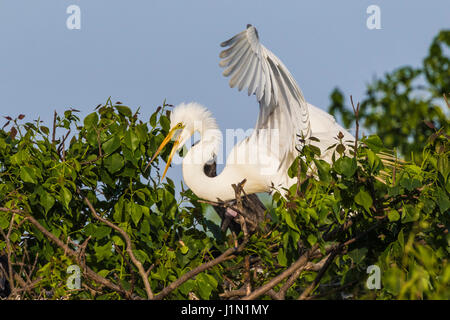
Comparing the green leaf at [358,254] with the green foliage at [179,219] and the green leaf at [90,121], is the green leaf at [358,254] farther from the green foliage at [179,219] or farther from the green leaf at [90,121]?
the green leaf at [90,121]

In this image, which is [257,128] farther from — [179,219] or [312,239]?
[312,239]

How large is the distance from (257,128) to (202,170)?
0.64 meters

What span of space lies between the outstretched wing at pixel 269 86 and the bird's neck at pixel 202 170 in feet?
1.40

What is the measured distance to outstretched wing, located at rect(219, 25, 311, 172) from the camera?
3855mm

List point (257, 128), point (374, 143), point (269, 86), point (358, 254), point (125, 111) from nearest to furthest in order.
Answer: point (374, 143) < point (358, 254) < point (125, 111) < point (269, 86) < point (257, 128)

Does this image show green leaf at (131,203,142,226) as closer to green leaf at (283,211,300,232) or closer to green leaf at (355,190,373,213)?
green leaf at (283,211,300,232)

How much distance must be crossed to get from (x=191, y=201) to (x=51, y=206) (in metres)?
0.79

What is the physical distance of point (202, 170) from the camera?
16.3ft

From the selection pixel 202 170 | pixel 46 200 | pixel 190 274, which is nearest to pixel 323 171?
pixel 190 274

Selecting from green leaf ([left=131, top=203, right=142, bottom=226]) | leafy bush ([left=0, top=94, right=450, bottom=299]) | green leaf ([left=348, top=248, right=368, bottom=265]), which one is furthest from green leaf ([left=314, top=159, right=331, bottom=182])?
green leaf ([left=131, top=203, right=142, bottom=226])

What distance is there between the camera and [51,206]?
305cm

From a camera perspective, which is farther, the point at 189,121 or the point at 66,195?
the point at 189,121
